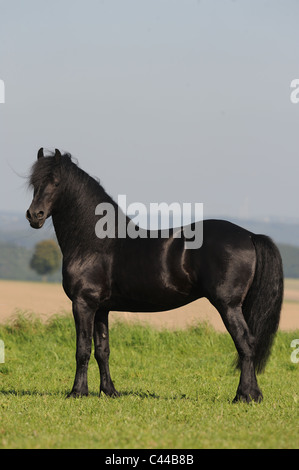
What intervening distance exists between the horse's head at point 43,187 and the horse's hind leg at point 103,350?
5.05 ft

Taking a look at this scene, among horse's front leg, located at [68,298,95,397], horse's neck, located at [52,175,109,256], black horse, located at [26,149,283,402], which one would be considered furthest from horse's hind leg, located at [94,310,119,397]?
horse's neck, located at [52,175,109,256]

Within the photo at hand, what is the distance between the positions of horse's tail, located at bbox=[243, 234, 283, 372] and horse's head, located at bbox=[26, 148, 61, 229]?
8.90ft

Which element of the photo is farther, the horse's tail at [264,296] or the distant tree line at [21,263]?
the distant tree line at [21,263]

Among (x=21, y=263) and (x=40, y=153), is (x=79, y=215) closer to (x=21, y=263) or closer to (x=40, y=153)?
(x=40, y=153)

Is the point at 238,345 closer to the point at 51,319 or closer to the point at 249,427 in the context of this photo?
the point at 249,427

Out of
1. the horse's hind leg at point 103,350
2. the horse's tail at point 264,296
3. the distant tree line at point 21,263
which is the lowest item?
the distant tree line at point 21,263

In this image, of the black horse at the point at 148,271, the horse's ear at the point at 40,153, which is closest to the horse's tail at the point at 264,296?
the black horse at the point at 148,271

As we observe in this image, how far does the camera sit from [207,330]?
1416 cm

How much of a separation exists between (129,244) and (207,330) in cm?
627

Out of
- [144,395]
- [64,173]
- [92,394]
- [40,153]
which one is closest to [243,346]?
[144,395]

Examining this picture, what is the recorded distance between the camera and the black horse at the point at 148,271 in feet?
26.1

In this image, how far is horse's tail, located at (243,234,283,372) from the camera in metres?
8.09

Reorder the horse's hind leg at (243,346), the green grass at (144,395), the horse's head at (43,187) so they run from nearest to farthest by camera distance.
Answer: the green grass at (144,395) < the horse's hind leg at (243,346) < the horse's head at (43,187)

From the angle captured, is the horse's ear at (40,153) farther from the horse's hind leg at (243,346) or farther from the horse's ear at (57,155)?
the horse's hind leg at (243,346)
